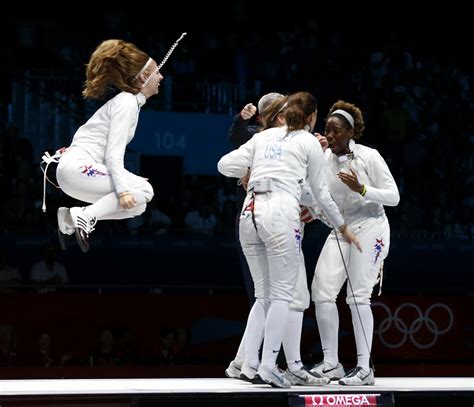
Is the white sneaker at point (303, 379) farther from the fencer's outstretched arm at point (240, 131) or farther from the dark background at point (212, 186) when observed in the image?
the dark background at point (212, 186)

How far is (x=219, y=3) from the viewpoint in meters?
11.9

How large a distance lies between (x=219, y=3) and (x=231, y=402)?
309 inches

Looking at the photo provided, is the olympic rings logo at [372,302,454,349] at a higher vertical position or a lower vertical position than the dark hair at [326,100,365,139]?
lower

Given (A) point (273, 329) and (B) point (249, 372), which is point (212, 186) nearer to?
(B) point (249, 372)

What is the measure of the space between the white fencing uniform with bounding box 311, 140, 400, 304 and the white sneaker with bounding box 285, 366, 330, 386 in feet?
1.42

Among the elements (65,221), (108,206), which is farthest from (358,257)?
(65,221)

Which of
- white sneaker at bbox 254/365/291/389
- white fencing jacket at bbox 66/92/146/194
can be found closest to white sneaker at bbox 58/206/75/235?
white fencing jacket at bbox 66/92/146/194

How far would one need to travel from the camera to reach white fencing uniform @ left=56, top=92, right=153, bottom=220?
484 cm

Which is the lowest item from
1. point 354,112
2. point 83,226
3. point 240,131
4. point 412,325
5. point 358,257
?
point 412,325

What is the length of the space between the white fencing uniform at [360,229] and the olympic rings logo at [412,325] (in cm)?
313

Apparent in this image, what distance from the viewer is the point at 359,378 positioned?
5.29 m

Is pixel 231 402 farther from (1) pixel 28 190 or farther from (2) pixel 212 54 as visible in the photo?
(2) pixel 212 54

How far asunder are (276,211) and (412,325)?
407 cm

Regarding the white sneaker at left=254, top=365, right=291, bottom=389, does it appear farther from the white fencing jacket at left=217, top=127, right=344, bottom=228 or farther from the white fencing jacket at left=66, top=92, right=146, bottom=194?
the white fencing jacket at left=66, top=92, right=146, bottom=194
